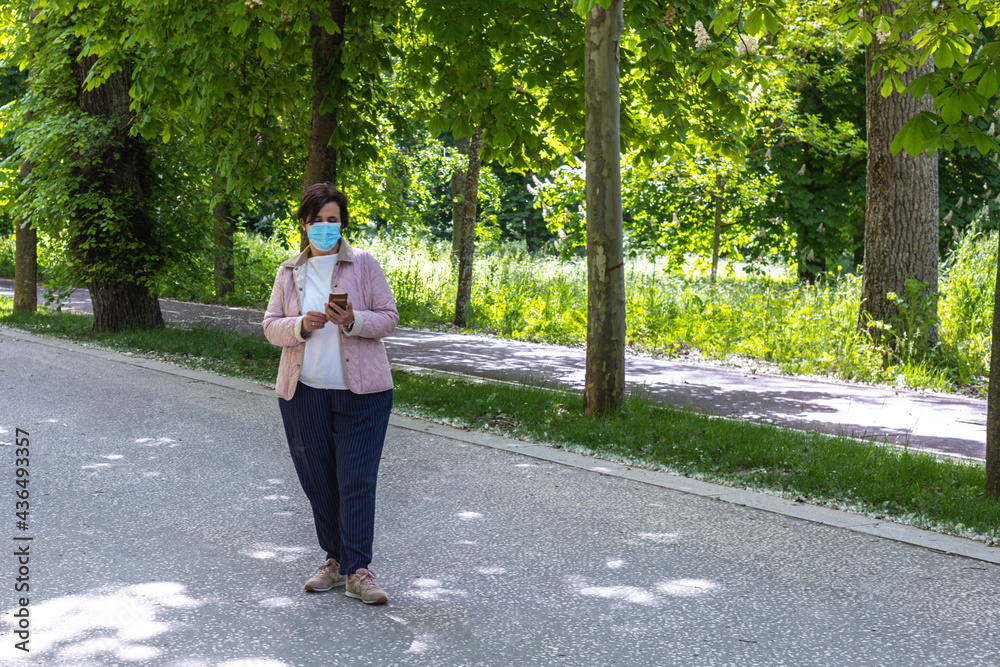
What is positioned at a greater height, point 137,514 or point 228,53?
point 228,53

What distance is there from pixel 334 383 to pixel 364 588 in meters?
0.91

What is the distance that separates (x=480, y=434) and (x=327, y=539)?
3.65m

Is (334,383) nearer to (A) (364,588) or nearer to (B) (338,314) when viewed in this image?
(B) (338,314)

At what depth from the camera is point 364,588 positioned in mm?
4148

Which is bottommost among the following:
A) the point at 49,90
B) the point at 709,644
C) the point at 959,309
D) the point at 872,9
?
the point at 709,644

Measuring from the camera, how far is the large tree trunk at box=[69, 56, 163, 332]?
14531 millimetres

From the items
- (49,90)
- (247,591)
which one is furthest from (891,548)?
(49,90)

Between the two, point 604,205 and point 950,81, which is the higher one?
point 950,81

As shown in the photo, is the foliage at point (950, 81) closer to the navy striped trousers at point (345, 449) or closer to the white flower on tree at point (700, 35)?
the navy striped trousers at point (345, 449)

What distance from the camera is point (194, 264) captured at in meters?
15.5

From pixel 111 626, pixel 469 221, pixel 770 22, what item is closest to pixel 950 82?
pixel 770 22

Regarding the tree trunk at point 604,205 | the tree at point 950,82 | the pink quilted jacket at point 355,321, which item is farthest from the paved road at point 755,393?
the pink quilted jacket at point 355,321

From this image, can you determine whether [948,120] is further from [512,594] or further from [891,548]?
[512,594]

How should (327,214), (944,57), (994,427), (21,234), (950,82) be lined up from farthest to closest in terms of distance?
(21,234)
(994,427)
(944,57)
(950,82)
(327,214)
